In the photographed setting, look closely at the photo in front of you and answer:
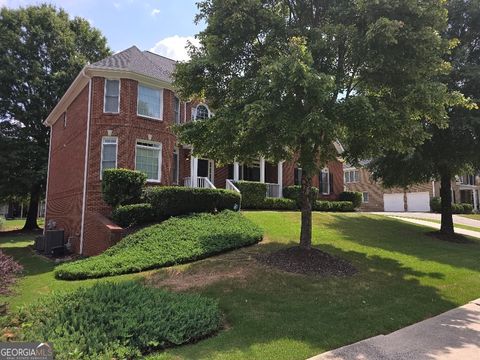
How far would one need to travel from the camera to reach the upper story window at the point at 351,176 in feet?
156

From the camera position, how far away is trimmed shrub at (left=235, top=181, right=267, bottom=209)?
20.9 meters

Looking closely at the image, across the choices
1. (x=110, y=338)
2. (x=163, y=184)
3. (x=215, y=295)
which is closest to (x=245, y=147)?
(x=215, y=295)

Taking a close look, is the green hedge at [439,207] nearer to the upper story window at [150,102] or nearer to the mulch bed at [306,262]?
the upper story window at [150,102]

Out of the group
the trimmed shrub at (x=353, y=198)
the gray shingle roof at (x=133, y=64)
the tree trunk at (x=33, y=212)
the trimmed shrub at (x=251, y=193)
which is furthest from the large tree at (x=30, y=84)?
the trimmed shrub at (x=353, y=198)

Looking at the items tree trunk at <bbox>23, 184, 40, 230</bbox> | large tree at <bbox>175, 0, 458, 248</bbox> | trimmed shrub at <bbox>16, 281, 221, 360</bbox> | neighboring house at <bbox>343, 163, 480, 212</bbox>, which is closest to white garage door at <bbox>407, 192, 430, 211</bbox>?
neighboring house at <bbox>343, 163, 480, 212</bbox>

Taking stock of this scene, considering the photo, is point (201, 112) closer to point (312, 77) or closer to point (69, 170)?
point (69, 170)

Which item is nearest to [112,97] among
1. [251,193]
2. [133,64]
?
[133,64]

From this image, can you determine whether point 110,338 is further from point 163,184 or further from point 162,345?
point 163,184

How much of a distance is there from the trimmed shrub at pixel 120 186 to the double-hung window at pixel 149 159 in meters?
2.64

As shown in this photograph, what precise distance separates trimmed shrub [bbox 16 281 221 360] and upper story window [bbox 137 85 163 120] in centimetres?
1261

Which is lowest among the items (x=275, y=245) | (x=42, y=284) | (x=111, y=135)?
(x=42, y=284)

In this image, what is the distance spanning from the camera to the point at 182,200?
14.9 metres

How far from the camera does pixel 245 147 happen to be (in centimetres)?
970

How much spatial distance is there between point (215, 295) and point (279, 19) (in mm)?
6885
